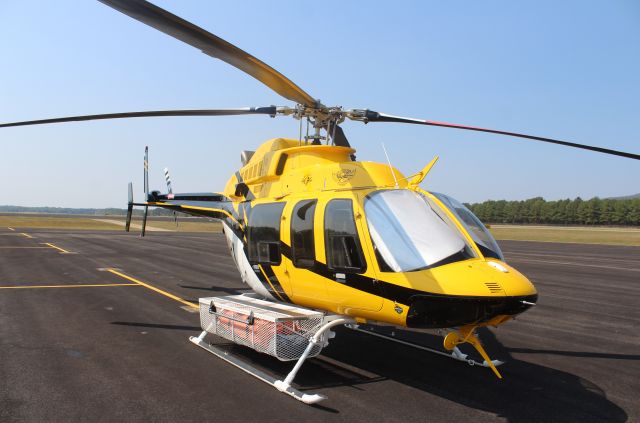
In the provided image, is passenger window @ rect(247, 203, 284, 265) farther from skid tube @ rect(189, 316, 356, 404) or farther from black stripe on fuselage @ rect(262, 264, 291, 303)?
skid tube @ rect(189, 316, 356, 404)

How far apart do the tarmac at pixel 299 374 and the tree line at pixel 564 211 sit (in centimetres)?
11863

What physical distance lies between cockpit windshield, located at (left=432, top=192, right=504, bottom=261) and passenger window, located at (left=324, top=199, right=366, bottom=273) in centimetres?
124

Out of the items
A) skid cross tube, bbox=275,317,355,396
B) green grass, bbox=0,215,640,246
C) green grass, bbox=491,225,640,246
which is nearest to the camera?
skid cross tube, bbox=275,317,355,396

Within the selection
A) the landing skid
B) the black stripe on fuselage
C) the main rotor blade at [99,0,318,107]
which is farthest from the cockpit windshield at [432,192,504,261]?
the black stripe on fuselage

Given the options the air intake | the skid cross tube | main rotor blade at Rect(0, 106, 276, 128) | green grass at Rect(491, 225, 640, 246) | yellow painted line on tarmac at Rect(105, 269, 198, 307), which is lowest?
yellow painted line on tarmac at Rect(105, 269, 198, 307)

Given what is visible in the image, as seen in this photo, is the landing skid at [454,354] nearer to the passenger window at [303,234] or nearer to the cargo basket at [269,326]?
the cargo basket at [269,326]

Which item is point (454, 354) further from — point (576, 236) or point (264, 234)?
point (576, 236)

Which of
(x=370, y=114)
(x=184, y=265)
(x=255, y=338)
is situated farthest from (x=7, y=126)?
(x=184, y=265)

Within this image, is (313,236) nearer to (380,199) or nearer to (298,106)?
(380,199)

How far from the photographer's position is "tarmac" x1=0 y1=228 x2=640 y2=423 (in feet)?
17.6

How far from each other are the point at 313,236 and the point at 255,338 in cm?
170

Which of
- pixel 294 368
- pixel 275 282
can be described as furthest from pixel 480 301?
pixel 275 282

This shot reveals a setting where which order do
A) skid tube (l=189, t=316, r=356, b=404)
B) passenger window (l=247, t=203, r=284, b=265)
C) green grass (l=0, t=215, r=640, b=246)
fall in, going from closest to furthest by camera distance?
skid tube (l=189, t=316, r=356, b=404) < passenger window (l=247, t=203, r=284, b=265) < green grass (l=0, t=215, r=640, b=246)

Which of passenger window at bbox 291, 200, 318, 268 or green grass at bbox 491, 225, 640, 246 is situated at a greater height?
passenger window at bbox 291, 200, 318, 268
